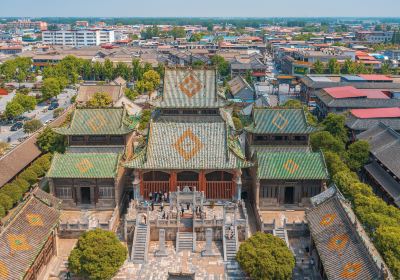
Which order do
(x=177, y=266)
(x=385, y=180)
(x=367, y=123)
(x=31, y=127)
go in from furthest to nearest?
(x=31, y=127) < (x=367, y=123) < (x=385, y=180) < (x=177, y=266)

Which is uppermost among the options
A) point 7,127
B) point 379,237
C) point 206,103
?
point 206,103

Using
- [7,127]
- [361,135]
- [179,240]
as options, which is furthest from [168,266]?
[7,127]

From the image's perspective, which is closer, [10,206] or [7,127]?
[10,206]

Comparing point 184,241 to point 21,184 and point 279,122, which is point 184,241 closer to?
point 279,122

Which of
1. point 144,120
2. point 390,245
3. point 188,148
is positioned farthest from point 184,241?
point 144,120

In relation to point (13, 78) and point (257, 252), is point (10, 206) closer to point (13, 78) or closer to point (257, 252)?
point (257, 252)
